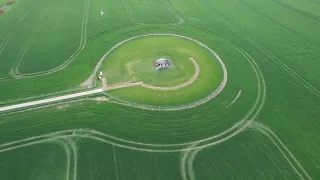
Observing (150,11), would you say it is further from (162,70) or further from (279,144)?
(279,144)

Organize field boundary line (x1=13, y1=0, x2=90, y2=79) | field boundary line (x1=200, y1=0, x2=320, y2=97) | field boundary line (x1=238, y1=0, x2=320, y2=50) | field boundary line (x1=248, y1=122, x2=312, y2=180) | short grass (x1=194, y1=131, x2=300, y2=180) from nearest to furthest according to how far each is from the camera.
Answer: short grass (x1=194, y1=131, x2=300, y2=180) → field boundary line (x1=248, y1=122, x2=312, y2=180) → field boundary line (x1=200, y1=0, x2=320, y2=97) → field boundary line (x1=13, y1=0, x2=90, y2=79) → field boundary line (x1=238, y1=0, x2=320, y2=50)

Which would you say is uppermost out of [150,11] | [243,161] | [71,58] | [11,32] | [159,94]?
[150,11]

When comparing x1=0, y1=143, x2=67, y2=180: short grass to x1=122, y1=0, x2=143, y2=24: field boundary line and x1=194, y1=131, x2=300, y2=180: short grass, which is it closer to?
x1=194, y1=131, x2=300, y2=180: short grass

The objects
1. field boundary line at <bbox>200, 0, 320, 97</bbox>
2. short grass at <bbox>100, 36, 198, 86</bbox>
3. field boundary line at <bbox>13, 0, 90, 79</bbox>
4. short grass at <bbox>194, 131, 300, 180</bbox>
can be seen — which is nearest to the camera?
short grass at <bbox>194, 131, 300, 180</bbox>

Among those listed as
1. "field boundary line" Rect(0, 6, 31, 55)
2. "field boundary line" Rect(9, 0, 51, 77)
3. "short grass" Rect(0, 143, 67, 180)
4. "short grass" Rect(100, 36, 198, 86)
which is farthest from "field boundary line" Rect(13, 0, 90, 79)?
"short grass" Rect(0, 143, 67, 180)

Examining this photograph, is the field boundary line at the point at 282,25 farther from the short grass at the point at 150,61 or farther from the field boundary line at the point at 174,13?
the short grass at the point at 150,61

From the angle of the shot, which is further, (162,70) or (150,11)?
(150,11)

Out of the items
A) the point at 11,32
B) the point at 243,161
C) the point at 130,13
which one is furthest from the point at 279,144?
the point at 11,32
